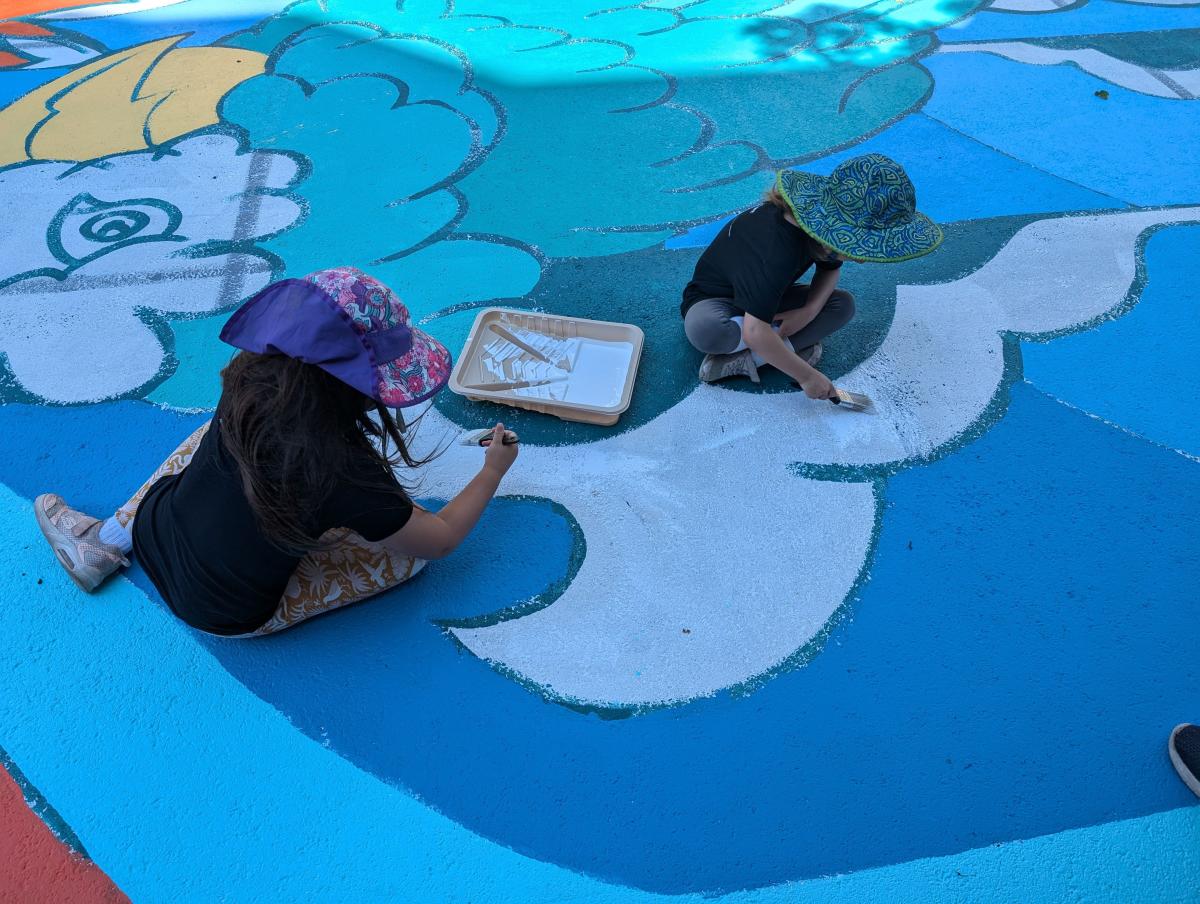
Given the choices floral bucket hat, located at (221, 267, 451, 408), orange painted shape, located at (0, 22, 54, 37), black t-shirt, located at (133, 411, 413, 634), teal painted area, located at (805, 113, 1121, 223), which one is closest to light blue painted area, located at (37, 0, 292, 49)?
orange painted shape, located at (0, 22, 54, 37)

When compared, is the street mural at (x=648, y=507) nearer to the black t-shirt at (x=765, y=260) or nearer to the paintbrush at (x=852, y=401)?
the paintbrush at (x=852, y=401)

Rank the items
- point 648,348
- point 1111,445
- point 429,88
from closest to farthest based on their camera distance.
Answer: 1. point 1111,445
2. point 648,348
3. point 429,88

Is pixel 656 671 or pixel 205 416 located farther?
pixel 205 416

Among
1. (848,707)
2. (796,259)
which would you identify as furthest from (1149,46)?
(848,707)

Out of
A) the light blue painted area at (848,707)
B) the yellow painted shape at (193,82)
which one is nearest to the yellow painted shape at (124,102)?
the yellow painted shape at (193,82)

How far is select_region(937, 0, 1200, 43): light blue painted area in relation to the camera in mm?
4219

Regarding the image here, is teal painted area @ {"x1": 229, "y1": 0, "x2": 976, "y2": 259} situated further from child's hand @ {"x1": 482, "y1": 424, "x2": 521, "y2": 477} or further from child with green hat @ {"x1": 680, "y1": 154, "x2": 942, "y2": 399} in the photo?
child's hand @ {"x1": 482, "y1": 424, "x2": 521, "y2": 477}

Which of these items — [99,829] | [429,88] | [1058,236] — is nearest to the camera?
[99,829]

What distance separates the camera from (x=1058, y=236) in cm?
303

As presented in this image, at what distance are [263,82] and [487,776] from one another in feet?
11.6

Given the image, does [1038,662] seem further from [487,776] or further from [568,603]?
[487,776]

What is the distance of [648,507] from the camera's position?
226 centimetres

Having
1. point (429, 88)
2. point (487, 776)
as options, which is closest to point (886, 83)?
point (429, 88)

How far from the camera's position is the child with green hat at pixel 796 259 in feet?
6.81
